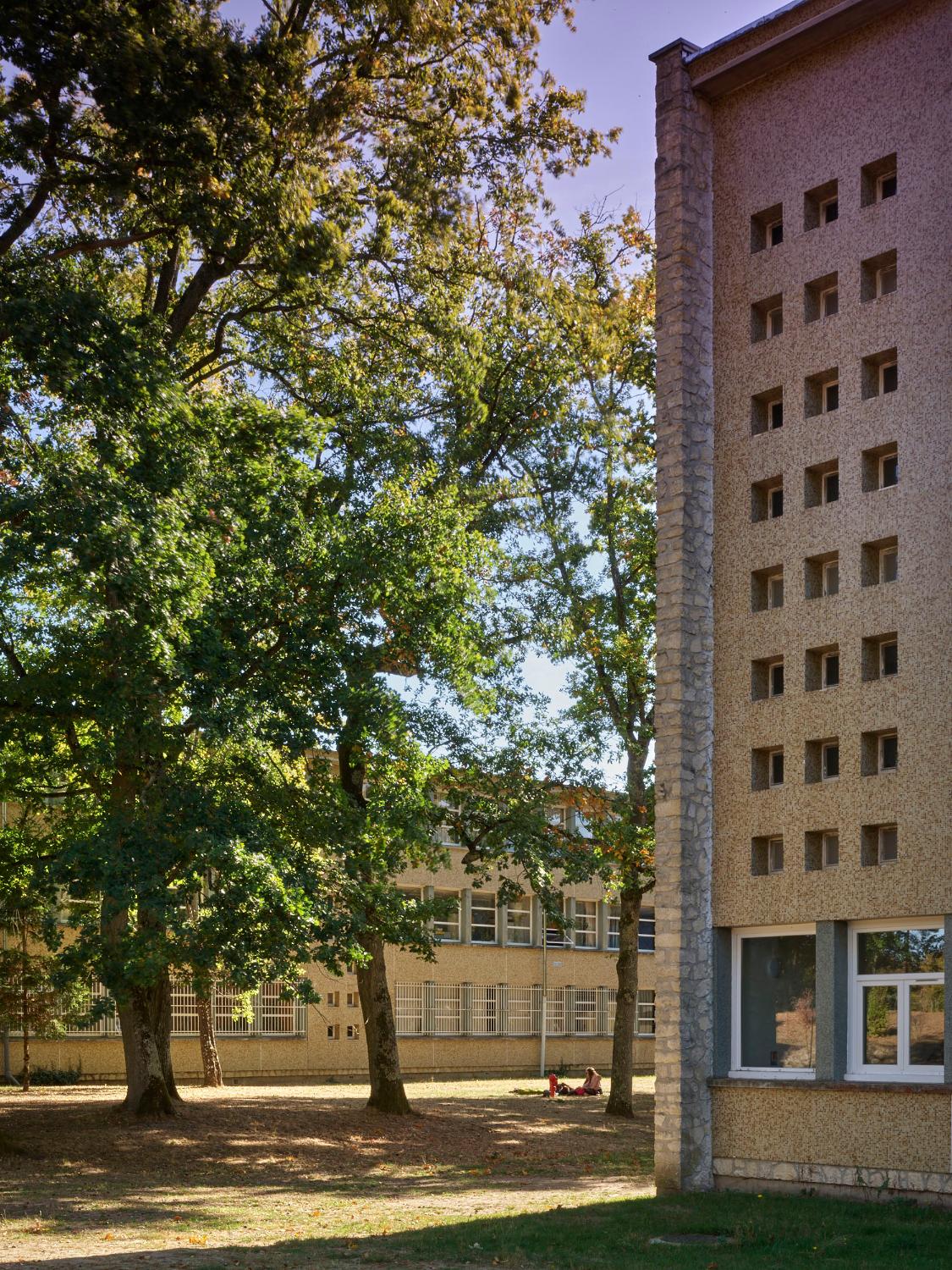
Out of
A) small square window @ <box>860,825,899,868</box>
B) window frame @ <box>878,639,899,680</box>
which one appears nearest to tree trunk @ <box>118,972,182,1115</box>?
small square window @ <box>860,825,899,868</box>

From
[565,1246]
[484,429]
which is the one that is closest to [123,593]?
[565,1246]

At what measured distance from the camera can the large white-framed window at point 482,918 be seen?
168ft

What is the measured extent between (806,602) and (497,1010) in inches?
1415

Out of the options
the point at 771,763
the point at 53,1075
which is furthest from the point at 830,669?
the point at 53,1075

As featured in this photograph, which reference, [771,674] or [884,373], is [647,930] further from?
[884,373]

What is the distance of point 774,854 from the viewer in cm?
1783

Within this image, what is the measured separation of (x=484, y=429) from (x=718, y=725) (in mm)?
11061

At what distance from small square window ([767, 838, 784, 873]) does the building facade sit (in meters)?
25.5

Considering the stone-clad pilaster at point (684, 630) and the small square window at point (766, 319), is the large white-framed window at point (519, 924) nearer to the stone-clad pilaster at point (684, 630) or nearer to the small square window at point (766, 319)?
the stone-clad pilaster at point (684, 630)

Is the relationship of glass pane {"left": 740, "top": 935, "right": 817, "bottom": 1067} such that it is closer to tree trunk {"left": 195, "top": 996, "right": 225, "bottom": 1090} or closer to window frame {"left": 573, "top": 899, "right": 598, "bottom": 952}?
tree trunk {"left": 195, "top": 996, "right": 225, "bottom": 1090}

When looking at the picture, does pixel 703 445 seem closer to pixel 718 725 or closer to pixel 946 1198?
pixel 718 725

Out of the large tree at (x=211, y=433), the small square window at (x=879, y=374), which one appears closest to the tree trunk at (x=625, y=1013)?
the large tree at (x=211, y=433)

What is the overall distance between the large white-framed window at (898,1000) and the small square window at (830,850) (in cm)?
73

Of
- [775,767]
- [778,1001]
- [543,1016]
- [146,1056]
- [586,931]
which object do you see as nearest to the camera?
[778,1001]
